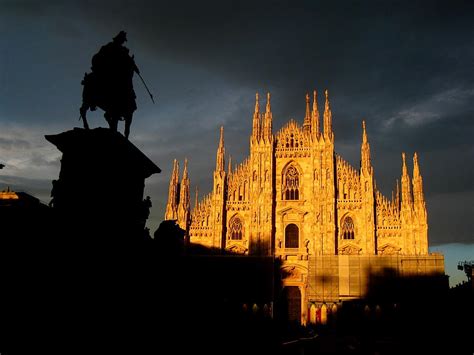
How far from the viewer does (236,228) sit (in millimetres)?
39719

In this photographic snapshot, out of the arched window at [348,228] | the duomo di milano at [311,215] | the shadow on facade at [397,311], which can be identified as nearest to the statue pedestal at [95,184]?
the shadow on facade at [397,311]

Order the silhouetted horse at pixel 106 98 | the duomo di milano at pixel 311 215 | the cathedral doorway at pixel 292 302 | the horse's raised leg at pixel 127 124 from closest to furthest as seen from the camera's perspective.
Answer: the silhouetted horse at pixel 106 98, the horse's raised leg at pixel 127 124, the duomo di milano at pixel 311 215, the cathedral doorway at pixel 292 302

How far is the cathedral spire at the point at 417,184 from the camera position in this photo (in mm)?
36938

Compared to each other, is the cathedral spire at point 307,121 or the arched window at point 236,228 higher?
the cathedral spire at point 307,121

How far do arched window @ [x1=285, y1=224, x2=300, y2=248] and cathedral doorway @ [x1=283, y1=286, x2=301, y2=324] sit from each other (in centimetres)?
379

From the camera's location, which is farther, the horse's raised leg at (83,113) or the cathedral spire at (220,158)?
the cathedral spire at (220,158)

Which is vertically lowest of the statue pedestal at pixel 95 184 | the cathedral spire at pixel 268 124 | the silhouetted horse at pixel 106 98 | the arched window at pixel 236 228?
the statue pedestal at pixel 95 184

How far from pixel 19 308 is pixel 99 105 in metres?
4.42

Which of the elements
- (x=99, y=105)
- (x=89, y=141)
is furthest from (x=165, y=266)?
(x=99, y=105)

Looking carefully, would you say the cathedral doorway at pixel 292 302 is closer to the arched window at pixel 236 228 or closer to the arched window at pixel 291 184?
the arched window at pixel 236 228

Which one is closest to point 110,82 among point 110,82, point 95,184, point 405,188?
point 110,82

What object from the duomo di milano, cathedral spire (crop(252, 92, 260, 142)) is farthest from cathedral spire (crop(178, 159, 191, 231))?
cathedral spire (crop(252, 92, 260, 142))

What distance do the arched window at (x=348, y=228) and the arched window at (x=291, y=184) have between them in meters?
4.80

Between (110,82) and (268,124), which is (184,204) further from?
(110,82)
